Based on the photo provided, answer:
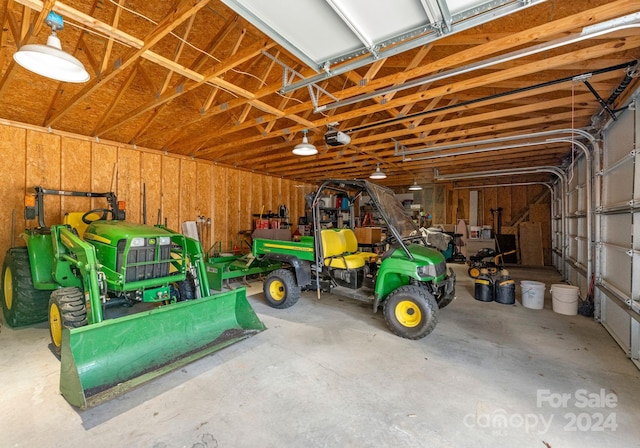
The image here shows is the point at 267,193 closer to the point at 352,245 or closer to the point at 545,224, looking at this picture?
the point at 352,245

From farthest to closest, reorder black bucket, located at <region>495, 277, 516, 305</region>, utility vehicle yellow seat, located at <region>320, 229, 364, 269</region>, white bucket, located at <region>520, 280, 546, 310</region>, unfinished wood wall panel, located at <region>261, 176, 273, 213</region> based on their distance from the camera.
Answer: unfinished wood wall panel, located at <region>261, 176, 273, 213</region> < black bucket, located at <region>495, 277, 516, 305</region> < white bucket, located at <region>520, 280, 546, 310</region> < utility vehicle yellow seat, located at <region>320, 229, 364, 269</region>

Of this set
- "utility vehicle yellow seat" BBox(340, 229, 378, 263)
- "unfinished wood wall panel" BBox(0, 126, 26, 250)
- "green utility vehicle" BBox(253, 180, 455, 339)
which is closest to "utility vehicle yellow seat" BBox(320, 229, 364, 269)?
"green utility vehicle" BBox(253, 180, 455, 339)

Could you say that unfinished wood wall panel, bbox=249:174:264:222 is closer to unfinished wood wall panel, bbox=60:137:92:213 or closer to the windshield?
unfinished wood wall panel, bbox=60:137:92:213

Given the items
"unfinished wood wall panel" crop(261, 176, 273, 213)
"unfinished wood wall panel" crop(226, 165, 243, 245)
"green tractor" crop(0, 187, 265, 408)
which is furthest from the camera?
"unfinished wood wall panel" crop(261, 176, 273, 213)

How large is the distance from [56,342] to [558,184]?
36.0 ft

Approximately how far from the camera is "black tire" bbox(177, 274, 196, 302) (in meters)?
3.34

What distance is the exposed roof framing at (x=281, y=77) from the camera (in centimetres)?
234

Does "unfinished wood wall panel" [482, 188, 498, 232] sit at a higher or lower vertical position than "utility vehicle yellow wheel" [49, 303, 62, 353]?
higher

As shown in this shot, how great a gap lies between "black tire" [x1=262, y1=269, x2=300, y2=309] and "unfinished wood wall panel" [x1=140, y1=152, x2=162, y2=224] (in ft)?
11.4

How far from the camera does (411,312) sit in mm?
3189

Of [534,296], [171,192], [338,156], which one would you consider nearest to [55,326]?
[171,192]

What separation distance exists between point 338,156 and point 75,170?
523 centimetres

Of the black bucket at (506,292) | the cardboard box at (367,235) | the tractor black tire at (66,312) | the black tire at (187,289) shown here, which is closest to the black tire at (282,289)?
the black tire at (187,289)

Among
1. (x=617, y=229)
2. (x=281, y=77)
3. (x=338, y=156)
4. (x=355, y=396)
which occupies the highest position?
(x=281, y=77)
